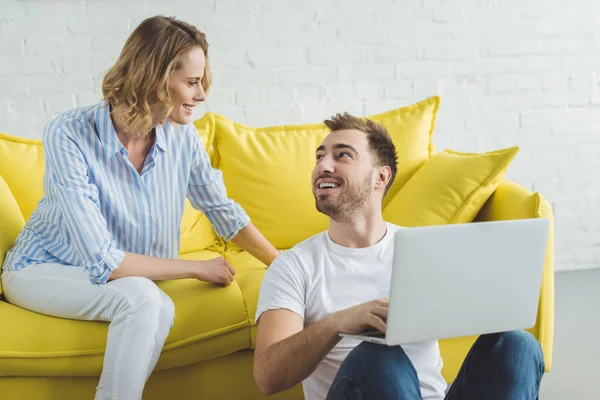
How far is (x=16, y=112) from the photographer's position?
3061 millimetres

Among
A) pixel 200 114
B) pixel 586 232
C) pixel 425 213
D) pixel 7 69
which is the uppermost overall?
pixel 7 69

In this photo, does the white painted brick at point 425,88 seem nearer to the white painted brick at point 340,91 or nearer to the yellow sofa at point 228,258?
the white painted brick at point 340,91

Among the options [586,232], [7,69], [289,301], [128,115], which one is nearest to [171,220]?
[128,115]

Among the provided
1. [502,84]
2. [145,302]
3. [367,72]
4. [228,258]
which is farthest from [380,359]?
[502,84]

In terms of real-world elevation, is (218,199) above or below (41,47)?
below

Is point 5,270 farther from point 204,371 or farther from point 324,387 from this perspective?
point 324,387

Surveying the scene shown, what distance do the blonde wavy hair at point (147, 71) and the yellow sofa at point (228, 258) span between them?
0.47 metres

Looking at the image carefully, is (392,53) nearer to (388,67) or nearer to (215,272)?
(388,67)

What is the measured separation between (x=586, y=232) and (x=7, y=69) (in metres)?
2.59

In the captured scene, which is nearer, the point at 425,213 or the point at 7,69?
the point at 425,213

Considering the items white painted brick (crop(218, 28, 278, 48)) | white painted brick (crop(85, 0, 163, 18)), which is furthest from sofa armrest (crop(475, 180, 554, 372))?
white painted brick (crop(85, 0, 163, 18))

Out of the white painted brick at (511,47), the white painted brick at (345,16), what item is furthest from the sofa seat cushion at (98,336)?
the white painted brick at (511,47)

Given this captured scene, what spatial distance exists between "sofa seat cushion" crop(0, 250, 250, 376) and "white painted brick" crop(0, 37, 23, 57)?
50.1 inches

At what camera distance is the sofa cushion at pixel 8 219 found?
2262mm
